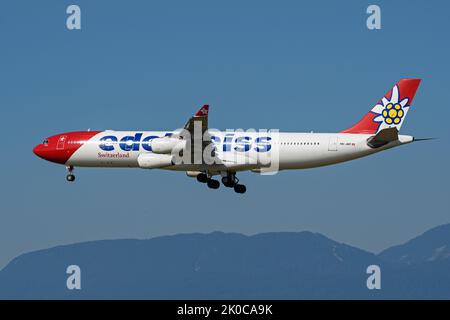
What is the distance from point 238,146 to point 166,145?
572 cm

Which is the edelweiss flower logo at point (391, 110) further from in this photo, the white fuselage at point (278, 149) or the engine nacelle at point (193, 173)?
the engine nacelle at point (193, 173)

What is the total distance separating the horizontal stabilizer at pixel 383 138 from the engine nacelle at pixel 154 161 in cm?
1426

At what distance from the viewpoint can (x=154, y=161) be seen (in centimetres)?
6362

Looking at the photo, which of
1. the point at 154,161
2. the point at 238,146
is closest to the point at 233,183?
the point at 238,146

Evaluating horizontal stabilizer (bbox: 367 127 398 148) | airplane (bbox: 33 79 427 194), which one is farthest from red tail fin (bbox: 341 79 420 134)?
horizontal stabilizer (bbox: 367 127 398 148)

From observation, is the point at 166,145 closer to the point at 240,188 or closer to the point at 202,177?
the point at 202,177

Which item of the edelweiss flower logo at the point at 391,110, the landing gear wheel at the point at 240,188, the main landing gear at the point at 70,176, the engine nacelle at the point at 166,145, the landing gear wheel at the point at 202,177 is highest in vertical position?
the edelweiss flower logo at the point at 391,110

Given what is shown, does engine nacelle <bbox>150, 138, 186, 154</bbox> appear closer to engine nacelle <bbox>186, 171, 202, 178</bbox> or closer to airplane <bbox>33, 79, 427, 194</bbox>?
airplane <bbox>33, 79, 427, 194</bbox>

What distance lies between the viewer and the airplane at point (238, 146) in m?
62.2

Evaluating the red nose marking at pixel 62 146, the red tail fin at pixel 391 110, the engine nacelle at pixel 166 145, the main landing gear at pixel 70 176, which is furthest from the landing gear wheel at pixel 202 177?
the red tail fin at pixel 391 110

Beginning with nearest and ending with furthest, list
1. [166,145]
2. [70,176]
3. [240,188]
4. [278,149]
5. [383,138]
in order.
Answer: [166,145] → [383,138] → [278,149] → [240,188] → [70,176]

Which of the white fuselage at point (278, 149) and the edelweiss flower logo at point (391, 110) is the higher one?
the edelweiss flower logo at point (391, 110)
